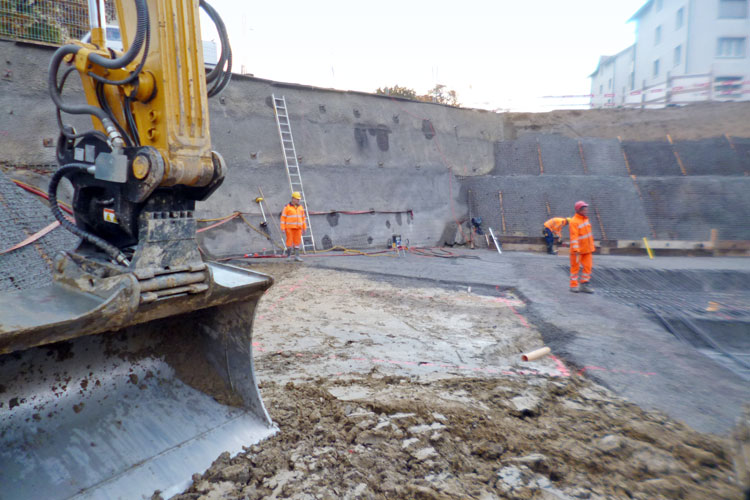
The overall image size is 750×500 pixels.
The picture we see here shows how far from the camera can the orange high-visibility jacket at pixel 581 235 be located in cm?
775

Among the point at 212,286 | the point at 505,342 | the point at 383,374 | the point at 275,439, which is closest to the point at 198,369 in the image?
the point at 275,439

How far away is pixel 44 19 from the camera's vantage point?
11.0 metres

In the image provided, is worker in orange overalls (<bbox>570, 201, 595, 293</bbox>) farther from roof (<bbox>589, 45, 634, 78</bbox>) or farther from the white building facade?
roof (<bbox>589, 45, 634, 78</bbox>)

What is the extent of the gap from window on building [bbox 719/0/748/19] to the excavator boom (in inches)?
1509

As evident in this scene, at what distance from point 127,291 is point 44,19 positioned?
1297 centimetres

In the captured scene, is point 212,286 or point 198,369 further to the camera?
point 198,369

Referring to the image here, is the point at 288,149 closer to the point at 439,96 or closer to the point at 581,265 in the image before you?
the point at 581,265

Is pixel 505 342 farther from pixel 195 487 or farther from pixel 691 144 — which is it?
pixel 691 144

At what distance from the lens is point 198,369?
110 inches

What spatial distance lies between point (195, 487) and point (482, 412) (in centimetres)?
191

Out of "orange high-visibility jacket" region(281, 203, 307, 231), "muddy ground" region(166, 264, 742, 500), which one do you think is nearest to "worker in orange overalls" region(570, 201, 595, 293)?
"muddy ground" region(166, 264, 742, 500)

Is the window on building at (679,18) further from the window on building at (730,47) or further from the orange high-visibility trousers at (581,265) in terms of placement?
Result: the orange high-visibility trousers at (581,265)

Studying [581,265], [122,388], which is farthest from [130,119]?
[581,265]

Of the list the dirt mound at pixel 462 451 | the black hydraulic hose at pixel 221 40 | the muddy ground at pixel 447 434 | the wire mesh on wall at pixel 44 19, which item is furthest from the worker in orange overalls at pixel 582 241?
the wire mesh on wall at pixel 44 19
